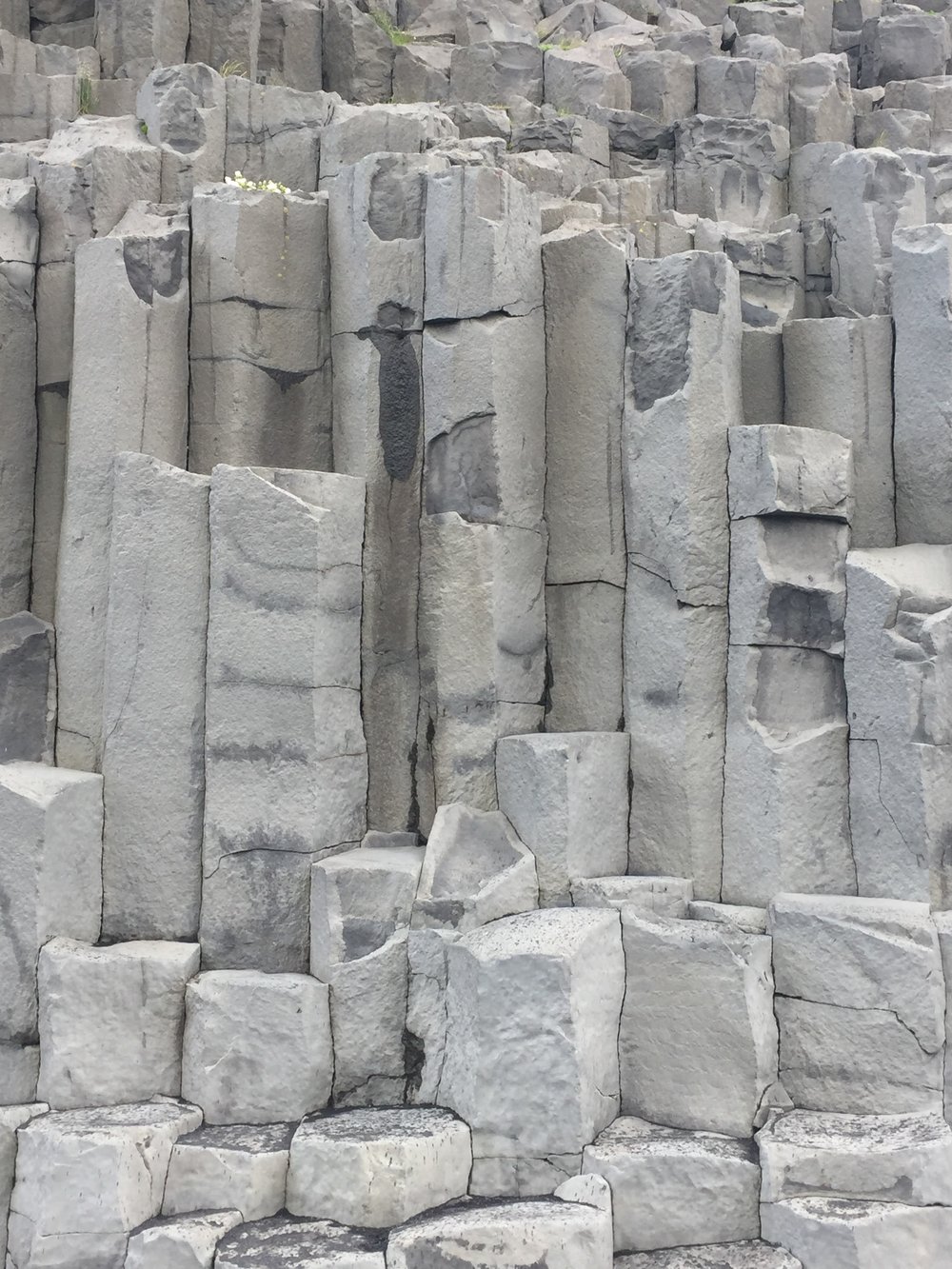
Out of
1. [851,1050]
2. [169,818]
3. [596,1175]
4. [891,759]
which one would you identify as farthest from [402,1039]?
[891,759]

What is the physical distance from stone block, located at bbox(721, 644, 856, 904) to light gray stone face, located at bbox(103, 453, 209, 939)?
2.74 m

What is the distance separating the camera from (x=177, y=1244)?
5.38 m

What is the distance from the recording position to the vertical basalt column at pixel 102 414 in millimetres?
6859

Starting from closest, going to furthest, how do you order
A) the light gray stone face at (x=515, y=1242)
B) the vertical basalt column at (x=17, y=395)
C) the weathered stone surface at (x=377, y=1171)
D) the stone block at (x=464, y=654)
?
the light gray stone face at (x=515, y=1242), the weathered stone surface at (x=377, y=1171), the stone block at (x=464, y=654), the vertical basalt column at (x=17, y=395)

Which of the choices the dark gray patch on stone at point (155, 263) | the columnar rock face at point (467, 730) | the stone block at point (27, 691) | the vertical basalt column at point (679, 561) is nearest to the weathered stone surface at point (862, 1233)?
the columnar rock face at point (467, 730)

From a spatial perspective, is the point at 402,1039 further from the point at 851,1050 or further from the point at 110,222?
the point at 110,222

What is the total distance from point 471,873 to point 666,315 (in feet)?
9.97

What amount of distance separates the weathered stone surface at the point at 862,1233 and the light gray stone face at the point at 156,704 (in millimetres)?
3234

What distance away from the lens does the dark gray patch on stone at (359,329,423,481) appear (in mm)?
6914

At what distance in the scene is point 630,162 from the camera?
12555 millimetres

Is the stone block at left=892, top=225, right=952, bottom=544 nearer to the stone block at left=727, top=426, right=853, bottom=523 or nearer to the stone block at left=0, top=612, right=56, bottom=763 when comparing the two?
the stone block at left=727, top=426, right=853, bottom=523

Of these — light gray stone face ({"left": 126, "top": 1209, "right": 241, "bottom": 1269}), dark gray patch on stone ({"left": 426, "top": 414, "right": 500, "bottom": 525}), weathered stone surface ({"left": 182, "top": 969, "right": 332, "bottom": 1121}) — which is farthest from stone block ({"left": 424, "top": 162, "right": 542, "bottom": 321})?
light gray stone face ({"left": 126, "top": 1209, "right": 241, "bottom": 1269})

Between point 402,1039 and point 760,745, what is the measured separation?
2270 millimetres

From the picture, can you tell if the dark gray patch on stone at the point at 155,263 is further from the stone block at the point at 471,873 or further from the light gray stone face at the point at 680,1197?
the light gray stone face at the point at 680,1197
